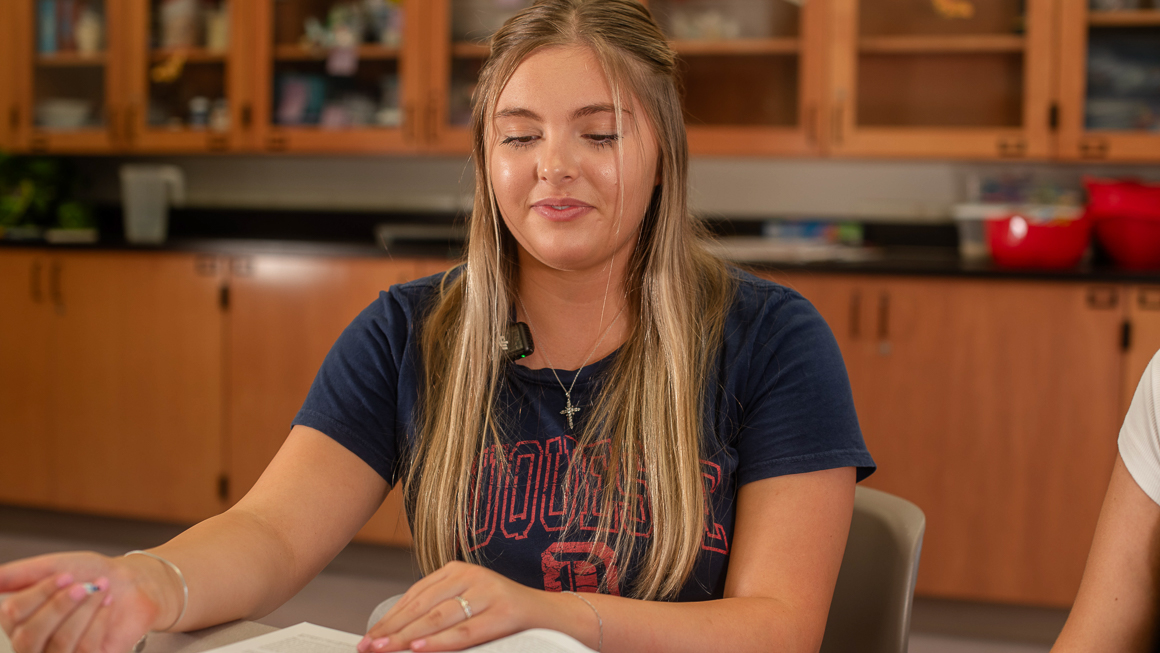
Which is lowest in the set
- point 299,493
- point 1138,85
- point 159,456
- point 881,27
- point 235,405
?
point 159,456

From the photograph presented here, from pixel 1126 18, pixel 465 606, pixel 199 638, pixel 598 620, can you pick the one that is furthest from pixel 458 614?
pixel 1126 18

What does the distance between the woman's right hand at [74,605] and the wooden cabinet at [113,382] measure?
7.02 feet

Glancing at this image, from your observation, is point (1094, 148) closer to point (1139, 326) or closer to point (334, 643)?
point (1139, 326)

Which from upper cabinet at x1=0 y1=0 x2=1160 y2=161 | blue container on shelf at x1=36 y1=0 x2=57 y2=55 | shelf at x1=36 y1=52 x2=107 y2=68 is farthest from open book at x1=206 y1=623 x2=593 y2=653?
blue container on shelf at x1=36 y1=0 x2=57 y2=55

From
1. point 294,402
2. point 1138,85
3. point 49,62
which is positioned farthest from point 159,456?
point 1138,85

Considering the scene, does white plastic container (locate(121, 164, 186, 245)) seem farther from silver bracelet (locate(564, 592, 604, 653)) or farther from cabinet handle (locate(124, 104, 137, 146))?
silver bracelet (locate(564, 592, 604, 653))

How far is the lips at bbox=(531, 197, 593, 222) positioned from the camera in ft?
3.20

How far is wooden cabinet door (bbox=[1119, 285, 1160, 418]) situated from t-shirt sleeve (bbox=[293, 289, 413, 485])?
6.26 ft

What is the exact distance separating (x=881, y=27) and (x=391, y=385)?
2.14 metres

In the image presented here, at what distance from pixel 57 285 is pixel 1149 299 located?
10.0ft

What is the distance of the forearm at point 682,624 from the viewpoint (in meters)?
0.74

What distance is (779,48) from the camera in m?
2.69

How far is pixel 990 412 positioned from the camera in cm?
229

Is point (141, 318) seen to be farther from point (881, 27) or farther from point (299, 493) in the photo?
point (881, 27)
